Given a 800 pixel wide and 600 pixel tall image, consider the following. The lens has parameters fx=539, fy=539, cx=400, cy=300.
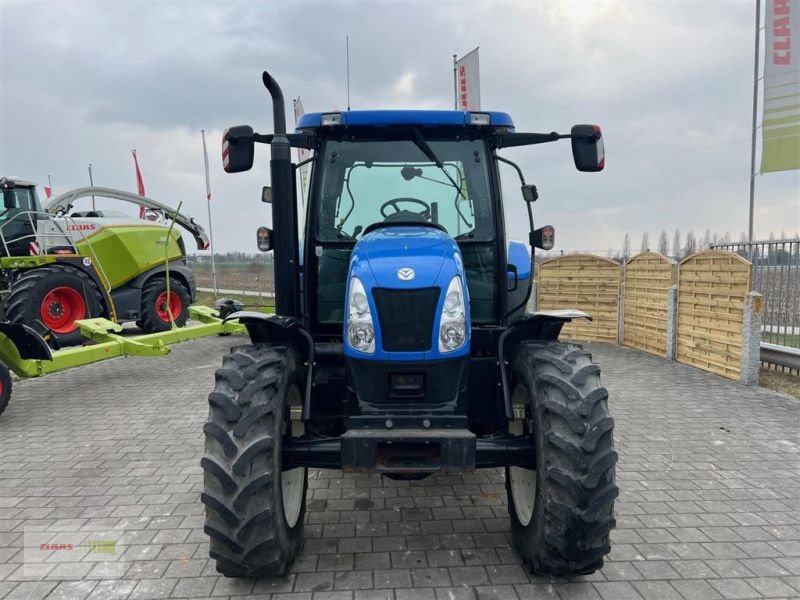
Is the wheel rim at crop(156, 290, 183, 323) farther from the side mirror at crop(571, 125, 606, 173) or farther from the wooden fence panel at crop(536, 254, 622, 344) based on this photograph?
the side mirror at crop(571, 125, 606, 173)

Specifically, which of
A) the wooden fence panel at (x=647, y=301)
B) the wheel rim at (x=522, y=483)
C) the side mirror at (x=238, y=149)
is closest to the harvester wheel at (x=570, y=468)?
the wheel rim at (x=522, y=483)

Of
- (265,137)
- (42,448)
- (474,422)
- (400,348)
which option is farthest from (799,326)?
(42,448)

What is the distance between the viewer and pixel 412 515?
11.5 feet

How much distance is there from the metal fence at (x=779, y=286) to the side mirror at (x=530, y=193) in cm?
549

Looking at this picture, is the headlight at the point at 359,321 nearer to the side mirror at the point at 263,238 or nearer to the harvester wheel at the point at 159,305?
the side mirror at the point at 263,238

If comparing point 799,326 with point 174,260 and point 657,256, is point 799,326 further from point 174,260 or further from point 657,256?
point 174,260

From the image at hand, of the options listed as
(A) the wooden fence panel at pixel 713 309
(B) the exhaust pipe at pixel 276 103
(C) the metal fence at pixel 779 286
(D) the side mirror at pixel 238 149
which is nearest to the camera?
(B) the exhaust pipe at pixel 276 103

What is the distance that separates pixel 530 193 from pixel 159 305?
8592 mm

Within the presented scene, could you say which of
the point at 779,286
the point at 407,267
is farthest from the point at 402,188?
the point at 779,286

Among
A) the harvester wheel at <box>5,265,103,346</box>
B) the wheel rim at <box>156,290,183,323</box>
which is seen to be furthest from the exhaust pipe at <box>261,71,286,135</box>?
the wheel rim at <box>156,290,183,323</box>

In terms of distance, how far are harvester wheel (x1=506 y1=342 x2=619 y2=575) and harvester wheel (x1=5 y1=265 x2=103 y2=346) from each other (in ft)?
26.5

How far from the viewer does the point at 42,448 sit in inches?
192

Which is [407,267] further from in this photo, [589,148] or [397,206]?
[589,148]

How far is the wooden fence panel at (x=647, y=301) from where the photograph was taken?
9.05 meters
